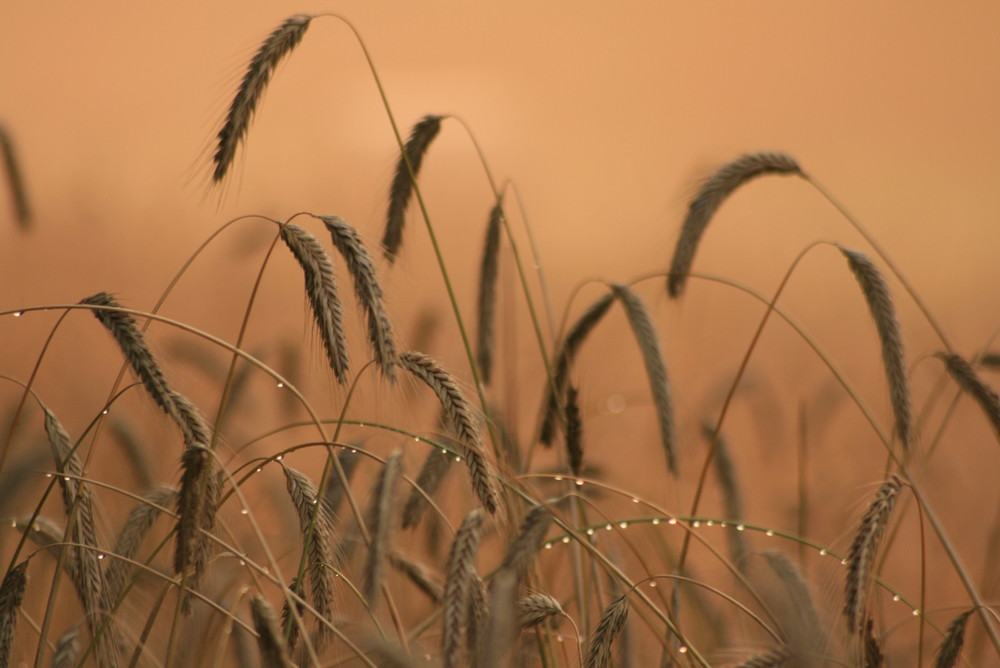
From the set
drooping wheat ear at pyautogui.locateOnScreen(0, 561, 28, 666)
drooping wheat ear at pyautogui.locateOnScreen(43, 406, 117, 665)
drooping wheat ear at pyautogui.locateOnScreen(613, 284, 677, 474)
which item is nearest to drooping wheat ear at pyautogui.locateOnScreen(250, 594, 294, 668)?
drooping wheat ear at pyautogui.locateOnScreen(43, 406, 117, 665)

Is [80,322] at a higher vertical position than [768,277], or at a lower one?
lower

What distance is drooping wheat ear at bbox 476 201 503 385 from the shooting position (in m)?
1.97

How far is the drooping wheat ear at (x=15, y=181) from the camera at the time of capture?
2131mm

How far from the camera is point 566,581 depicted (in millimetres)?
3160

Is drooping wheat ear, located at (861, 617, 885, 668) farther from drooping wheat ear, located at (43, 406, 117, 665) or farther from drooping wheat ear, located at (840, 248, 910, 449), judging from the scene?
drooping wheat ear, located at (43, 406, 117, 665)

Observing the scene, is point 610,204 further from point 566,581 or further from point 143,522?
point 143,522

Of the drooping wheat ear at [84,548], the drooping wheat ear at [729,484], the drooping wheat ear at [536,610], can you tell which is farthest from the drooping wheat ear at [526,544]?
the drooping wheat ear at [729,484]

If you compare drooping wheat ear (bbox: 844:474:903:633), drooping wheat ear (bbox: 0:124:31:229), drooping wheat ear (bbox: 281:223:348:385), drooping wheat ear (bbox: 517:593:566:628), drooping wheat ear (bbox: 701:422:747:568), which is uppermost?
drooping wheat ear (bbox: 0:124:31:229)

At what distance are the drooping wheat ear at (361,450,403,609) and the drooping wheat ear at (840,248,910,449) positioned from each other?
882 millimetres

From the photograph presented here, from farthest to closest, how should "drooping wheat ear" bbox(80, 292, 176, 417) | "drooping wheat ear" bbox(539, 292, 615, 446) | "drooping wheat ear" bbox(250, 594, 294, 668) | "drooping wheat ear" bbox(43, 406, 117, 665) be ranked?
"drooping wheat ear" bbox(539, 292, 615, 446), "drooping wheat ear" bbox(43, 406, 117, 665), "drooping wheat ear" bbox(80, 292, 176, 417), "drooping wheat ear" bbox(250, 594, 294, 668)

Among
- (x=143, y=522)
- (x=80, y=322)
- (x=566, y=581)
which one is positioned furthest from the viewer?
(x=80, y=322)

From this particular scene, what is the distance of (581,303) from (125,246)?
2.17m

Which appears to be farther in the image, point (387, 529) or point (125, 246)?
point (125, 246)

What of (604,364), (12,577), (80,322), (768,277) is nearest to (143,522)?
(12,577)
